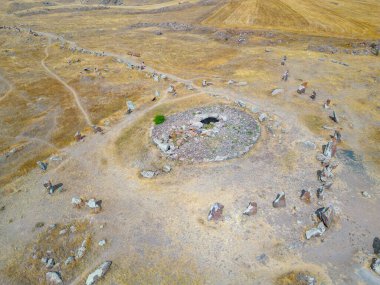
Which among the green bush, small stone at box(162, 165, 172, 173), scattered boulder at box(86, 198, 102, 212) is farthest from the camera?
the green bush

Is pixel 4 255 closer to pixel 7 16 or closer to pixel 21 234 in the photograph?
pixel 21 234

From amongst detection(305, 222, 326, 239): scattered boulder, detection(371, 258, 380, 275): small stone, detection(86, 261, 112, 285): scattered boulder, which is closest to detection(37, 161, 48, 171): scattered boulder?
detection(86, 261, 112, 285): scattered boulder

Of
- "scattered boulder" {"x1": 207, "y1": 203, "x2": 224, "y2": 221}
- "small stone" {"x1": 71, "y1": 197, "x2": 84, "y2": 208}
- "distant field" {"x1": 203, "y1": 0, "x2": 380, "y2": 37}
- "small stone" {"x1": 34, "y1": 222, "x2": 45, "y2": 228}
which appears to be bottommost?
"small stone" {"x1": 34, "y1": 222, "x2": 45, "y2": 228}

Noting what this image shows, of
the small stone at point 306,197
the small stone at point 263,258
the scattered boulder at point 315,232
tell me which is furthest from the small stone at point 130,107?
the scattered boulder at point 315,232

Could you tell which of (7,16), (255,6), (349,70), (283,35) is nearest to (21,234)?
(349,70)

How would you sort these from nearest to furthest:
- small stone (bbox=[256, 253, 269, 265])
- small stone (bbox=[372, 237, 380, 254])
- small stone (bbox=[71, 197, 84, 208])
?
small stone (bbox=[256, 253, 269, 265]), small stone (bbox=[372, 237, 380, 254]), small stone (bbox=[71, 197, 84, 208])

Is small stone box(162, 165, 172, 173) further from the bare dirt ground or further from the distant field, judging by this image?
the distant field

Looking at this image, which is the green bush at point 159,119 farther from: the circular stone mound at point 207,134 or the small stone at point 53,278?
the small stone at point 53,278
